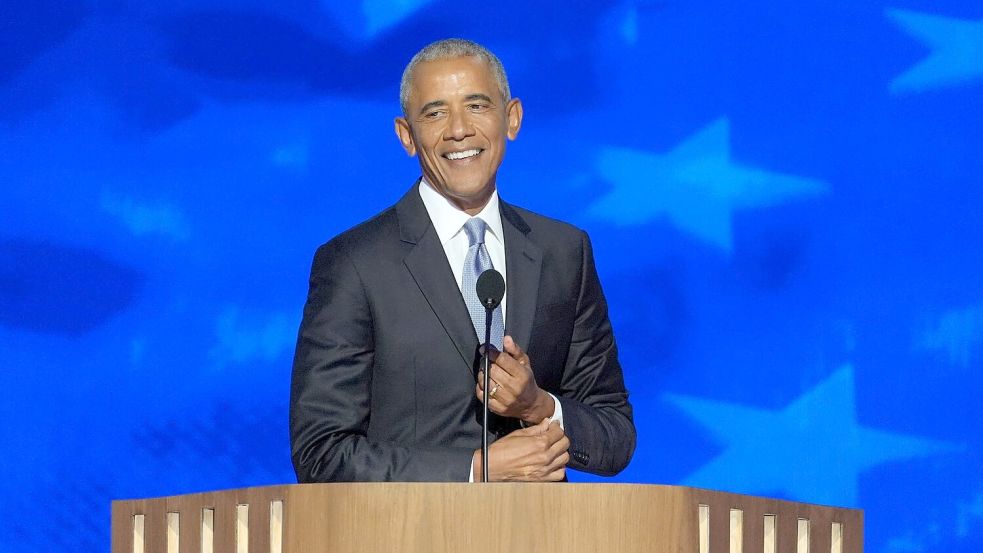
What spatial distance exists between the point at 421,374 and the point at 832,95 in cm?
180

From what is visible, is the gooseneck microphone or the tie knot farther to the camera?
the tie knot

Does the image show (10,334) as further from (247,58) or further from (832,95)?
(832,95)

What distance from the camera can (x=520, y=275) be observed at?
2.71 meters

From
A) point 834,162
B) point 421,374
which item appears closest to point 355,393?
point 421,374

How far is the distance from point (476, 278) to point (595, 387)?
0.96ft

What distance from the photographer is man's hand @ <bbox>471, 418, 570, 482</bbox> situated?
7.91 ft

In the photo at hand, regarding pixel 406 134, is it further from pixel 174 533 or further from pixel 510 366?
pixel 174 533

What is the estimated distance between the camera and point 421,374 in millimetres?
2604

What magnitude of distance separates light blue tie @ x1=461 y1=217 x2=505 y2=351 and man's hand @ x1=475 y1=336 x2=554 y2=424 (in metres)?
0.14

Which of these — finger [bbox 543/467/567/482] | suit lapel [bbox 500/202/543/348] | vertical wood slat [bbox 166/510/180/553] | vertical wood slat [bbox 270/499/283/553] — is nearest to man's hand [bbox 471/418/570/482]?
finger [bbox 543/467/567/482]

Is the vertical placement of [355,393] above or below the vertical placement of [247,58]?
below

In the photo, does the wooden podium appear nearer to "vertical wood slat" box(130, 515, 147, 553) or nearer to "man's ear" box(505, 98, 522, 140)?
"vertical wood slat" box(130, 515, 147, 553)

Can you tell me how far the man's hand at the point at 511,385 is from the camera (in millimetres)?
2436

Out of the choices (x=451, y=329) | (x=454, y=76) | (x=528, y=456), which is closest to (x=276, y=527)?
(x=528, y=456)
